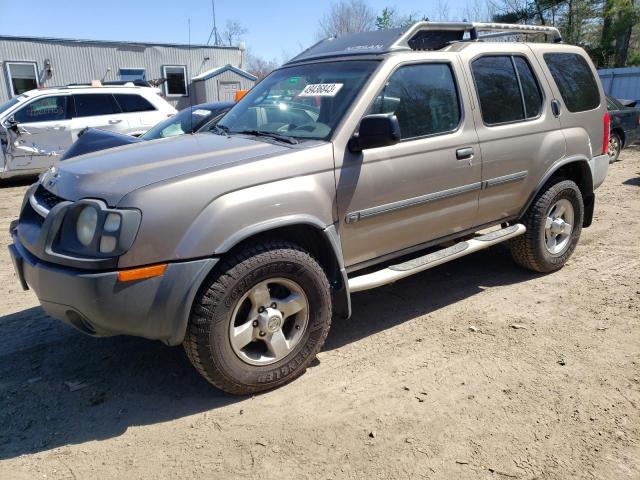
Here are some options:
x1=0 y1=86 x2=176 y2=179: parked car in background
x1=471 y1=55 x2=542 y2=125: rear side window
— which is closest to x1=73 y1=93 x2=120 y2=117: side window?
x1=0 y1=86 x2=176 y2=179: parked car in background

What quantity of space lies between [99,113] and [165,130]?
16.0 ft

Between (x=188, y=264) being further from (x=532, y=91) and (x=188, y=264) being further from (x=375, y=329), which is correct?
(x=532, y=91)

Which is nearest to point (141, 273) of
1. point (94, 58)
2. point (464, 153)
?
point (464, 153)

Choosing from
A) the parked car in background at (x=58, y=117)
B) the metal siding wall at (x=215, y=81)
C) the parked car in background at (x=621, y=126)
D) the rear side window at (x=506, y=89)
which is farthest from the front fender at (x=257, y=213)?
the metal siding wall at (x=215, y=81)

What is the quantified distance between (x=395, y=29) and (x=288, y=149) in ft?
5.00

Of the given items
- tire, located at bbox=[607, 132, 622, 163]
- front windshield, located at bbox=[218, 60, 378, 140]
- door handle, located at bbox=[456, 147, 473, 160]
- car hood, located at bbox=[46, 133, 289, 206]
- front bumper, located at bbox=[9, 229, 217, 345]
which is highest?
front windshield, located at bbox=[218, 60, 378, 140]

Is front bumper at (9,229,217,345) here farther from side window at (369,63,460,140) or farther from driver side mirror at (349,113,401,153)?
side window at (369,63,460,140)

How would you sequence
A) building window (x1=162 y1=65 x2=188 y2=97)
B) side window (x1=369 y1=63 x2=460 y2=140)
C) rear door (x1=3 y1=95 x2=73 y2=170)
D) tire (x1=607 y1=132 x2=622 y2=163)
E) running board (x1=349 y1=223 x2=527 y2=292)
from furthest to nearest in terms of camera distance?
building window (x1=162 y1=65 x2=188 y2=97) → tire (x1=607 y1=132 x2=622 y2=163) → rear door (x1=3 y1=95 x2=73 y2=170) → side window (x1=369 y1=63 x2=460 y2=140) → running board (x1=349 y1=223 x2=527 y2=292)

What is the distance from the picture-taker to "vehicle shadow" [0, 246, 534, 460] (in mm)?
2934

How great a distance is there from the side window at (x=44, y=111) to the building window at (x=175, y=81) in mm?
A: 13645

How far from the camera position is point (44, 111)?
10.8 metres

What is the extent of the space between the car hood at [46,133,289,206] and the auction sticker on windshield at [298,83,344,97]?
1.82 feet

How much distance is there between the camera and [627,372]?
10.9 ft

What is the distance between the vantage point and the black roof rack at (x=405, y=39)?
3.89 meters
